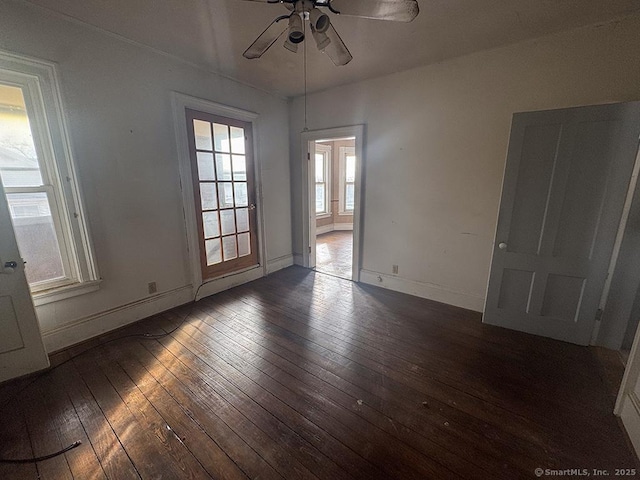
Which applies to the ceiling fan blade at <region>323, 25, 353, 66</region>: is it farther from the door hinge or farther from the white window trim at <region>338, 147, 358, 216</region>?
the white window trim at <region>338, 147, 358, 216</region>

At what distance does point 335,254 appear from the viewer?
5156 millimetres

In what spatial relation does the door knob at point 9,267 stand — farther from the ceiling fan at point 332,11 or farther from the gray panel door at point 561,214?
the gray panel door at point 561,214

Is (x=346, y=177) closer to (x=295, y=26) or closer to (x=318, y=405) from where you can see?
(x=295, y=26)

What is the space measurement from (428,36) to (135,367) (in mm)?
3605

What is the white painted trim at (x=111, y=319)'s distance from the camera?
7.10 feet

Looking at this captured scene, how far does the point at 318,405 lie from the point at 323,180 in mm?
6210

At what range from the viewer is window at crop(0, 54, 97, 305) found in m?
1.89

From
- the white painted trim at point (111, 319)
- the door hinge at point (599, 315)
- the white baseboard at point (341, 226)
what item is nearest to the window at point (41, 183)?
the white painted trim at point (111, 319)

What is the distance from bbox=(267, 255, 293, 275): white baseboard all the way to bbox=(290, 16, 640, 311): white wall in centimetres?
138

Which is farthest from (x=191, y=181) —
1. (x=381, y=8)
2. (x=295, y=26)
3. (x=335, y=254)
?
(x=335, y=254)

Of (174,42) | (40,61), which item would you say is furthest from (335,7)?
(40,61)

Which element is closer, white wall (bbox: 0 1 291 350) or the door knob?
the door knob

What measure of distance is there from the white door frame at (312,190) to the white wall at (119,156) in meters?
1.32

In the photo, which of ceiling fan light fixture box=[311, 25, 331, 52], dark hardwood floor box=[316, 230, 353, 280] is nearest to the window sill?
ceiling fan light fixture box=[311, 25, 331, 52]
